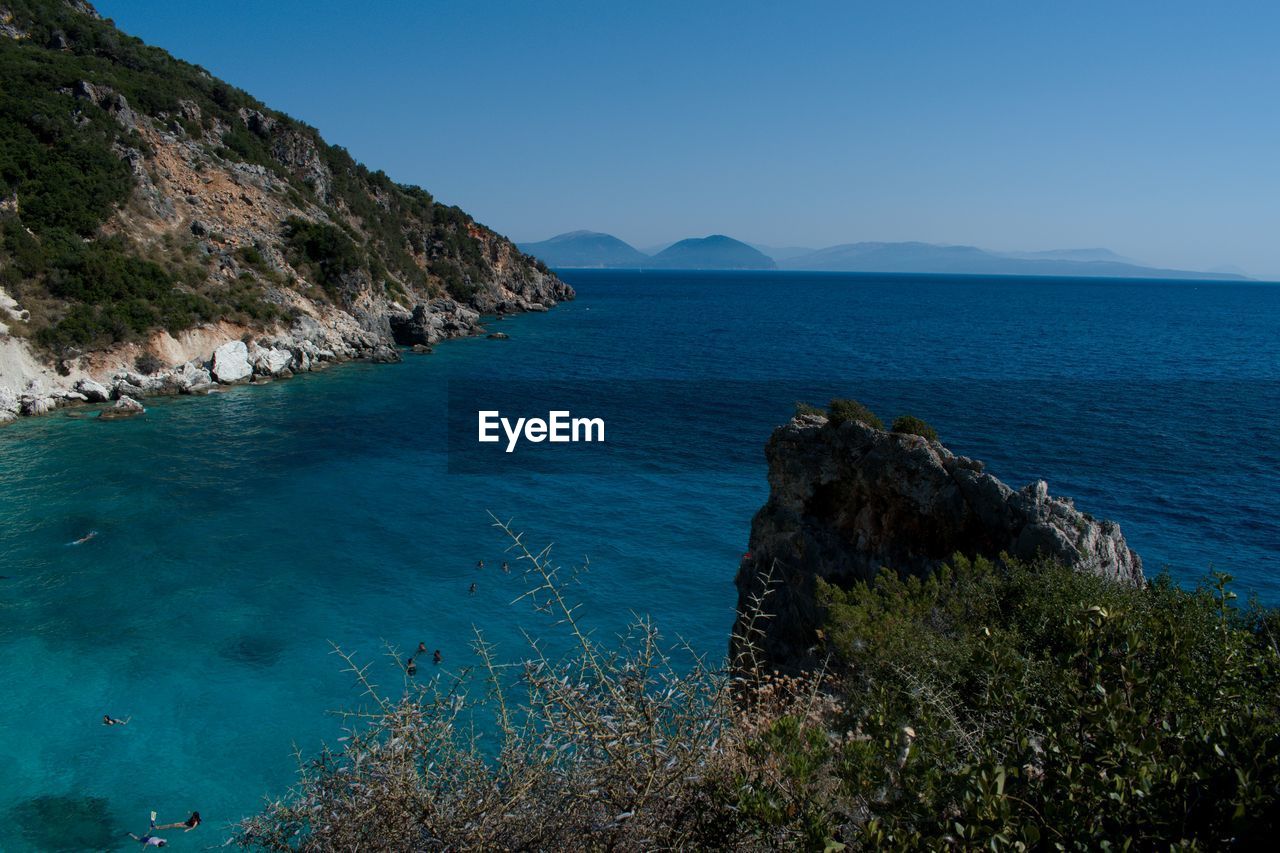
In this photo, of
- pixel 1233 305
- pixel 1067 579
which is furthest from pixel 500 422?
pixel 1233 305

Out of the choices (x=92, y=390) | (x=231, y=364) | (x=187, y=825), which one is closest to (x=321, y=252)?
(x=231, y=364)

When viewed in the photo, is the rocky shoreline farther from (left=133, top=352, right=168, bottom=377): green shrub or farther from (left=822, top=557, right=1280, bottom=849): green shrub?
(left=822, top=557, right=1280, bottom=849): green shrub

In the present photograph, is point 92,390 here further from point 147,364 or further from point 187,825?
point 187,825

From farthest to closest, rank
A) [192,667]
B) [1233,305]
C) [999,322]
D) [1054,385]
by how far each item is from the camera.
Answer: [1233,305] < [999,322] < [1054,385] < [192,667]

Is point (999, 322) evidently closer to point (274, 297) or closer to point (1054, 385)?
point (1054, 385)

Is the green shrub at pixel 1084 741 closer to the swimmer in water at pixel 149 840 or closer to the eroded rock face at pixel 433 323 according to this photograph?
the swimmer in water at pixel 149 840
